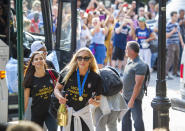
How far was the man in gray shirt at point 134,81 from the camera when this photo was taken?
712 cm

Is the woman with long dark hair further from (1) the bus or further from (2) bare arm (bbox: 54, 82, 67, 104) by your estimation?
(1) the bus

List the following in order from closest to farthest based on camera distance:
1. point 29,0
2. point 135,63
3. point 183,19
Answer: point 135,63
point 29,0
point 183,19

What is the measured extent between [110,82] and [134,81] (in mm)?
954

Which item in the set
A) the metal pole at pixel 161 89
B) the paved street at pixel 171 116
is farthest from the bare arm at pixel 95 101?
the paved street at pixel 171 116

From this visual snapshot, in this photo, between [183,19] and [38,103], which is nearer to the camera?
[38,103]

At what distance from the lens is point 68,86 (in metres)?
6.02

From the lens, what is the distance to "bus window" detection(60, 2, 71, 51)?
994 cm

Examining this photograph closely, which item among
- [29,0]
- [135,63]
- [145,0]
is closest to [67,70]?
[135,63]

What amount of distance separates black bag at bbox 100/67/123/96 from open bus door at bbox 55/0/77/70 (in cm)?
314

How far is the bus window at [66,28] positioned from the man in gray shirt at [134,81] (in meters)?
2.78

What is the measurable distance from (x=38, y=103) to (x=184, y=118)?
13.5 ft

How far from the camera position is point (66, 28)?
10.1 metres

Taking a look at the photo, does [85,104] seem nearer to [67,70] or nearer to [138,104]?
[67,70]

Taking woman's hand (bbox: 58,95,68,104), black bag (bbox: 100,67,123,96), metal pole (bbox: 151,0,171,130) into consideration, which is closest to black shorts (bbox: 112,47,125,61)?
metal pole (bbox: 151,0,171,130)
